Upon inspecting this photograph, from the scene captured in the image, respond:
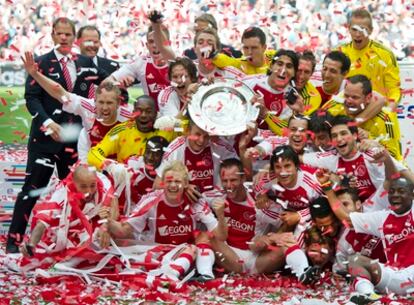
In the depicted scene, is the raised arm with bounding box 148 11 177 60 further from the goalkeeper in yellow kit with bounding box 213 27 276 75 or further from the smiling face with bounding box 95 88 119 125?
the smiling face with bounding box 95 88 119 125

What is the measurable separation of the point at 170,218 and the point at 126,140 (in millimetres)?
723

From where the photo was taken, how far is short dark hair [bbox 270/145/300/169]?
7.11m

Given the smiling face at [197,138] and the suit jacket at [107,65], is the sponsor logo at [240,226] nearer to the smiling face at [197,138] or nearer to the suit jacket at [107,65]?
the smiling face at [197,138]

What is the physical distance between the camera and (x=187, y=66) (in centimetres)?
759

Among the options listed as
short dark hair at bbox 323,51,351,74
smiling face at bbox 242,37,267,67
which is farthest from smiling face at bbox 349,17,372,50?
smiling face at bbox 242,37,267,67

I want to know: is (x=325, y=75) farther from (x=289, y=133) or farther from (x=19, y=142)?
(x=19, y=142)

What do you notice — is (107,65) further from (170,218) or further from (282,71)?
(170,218)

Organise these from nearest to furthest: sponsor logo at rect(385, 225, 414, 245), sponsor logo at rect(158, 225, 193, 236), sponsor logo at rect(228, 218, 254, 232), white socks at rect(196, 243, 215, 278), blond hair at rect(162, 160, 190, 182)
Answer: sponsor logo at rect(385, 225, 414, 245) < white socks at rect(196, 243, 215, 278) < blond hair at rect(162, 160, 190, 182) < sponsor logo at rect(158, 225, 193, 236) < sponsor logo at rect(228, 218, 254, 232)

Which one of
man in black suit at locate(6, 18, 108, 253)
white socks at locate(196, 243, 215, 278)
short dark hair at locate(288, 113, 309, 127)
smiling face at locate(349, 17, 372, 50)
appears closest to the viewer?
white socks at locate(196, 243, 215, 278)

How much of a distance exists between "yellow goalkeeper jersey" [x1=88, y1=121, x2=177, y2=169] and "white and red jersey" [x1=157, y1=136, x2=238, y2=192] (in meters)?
0.19

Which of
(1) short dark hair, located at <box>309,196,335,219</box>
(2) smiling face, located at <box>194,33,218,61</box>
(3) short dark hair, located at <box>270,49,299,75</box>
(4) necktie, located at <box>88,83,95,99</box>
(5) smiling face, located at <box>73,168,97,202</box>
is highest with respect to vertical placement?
(2) smiling face, located at <box>194,33,218,61</box>

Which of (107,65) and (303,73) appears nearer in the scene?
(303,73)

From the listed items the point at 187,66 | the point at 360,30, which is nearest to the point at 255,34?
the point at 187,66

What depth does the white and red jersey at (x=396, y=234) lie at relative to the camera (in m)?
6.72
